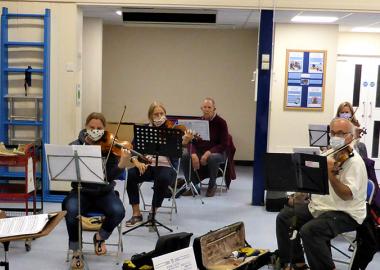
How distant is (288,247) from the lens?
3820 mm

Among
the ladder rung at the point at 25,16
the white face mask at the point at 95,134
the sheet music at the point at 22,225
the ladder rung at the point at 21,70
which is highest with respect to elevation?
the ladder rung at the point at 25,16

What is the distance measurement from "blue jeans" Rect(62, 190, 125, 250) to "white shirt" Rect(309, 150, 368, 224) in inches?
A: 62.1

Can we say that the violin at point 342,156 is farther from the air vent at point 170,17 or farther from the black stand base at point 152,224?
the air vent at point 170,17

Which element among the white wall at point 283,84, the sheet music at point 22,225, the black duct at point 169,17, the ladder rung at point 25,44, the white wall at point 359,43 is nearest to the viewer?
the sheet music at point 22,225

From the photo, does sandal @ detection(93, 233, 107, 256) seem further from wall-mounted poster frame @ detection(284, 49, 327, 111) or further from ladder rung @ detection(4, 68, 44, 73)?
wall-mounted poster frame @ detection(284, 49, 327, 111)

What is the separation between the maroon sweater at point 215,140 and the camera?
20.8ft

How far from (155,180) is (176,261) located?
1.93 metres

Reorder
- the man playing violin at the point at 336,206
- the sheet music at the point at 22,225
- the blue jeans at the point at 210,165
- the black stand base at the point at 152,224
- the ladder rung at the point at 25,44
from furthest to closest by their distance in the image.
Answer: the blue jeans at the point at 210,165 < the ladder rung at the point at 25,44 < the black stand base at the point at 152,224 < the man playing violin at the point at 336,206 < the sheet music at the point at 22,225

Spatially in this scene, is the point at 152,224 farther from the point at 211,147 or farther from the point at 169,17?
the point at 169,17

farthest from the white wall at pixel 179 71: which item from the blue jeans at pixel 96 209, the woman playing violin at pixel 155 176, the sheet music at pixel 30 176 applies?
the blue jeans at pixel 96 209

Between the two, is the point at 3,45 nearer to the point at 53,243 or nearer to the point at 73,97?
the point at 73,97

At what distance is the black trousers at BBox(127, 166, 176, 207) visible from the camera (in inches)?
193

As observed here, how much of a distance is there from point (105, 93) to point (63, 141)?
2646 millimetres

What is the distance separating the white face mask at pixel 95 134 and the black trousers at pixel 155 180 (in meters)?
0.94
